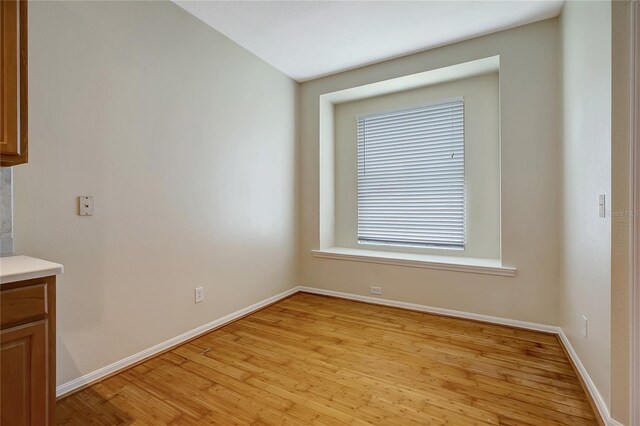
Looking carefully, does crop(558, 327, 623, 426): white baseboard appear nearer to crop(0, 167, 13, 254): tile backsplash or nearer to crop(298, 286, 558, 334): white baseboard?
crop(298, 286, 558, 334): white baseboard

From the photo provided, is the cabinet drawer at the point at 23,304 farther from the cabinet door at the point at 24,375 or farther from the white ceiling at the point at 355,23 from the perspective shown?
the white ceiling at the point at 355,23

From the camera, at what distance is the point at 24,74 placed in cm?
135

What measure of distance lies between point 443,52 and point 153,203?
10.1 feet

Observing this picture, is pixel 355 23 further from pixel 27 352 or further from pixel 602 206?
pixel 27 352

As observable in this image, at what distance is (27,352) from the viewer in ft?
3.93

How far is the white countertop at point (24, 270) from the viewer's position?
114 cm

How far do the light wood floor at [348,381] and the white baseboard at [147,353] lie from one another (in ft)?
0.21

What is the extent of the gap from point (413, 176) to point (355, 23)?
1.77 m

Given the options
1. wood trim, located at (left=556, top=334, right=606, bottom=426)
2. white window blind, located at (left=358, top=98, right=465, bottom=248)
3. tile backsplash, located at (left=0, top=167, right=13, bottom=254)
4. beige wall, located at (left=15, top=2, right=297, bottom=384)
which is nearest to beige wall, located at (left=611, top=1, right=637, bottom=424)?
wood trim, located at (left=556, top=334, right=606, bottom=426)

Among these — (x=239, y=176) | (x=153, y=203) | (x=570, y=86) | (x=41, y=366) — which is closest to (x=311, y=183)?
(x=239, y=176)

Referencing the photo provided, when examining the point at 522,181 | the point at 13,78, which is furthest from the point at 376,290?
the point at 13,78

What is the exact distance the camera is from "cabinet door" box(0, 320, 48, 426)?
1.13m

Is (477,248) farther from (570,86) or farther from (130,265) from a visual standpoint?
(130,265)

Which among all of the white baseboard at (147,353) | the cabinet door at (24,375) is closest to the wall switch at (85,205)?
the cabinet door at (24,375)
